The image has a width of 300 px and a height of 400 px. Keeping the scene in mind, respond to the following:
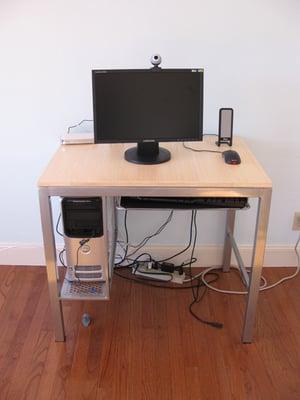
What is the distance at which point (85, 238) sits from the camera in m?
1.74

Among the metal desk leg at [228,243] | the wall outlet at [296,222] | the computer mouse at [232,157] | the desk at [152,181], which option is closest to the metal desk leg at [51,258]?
the desk at [152,181]

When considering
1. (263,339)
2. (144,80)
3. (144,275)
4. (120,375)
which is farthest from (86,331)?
(144,80)

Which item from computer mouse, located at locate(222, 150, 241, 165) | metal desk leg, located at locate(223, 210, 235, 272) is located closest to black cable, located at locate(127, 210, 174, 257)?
metal desk leg, located at locate(223, 210, 235, 272)

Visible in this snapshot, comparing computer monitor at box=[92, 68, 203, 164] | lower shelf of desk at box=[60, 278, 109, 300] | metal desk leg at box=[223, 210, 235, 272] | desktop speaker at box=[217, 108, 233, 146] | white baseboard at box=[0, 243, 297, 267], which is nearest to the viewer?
computer monitor at box=[92, 68, 203, 164]

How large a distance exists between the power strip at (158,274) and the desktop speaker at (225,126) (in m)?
0.82

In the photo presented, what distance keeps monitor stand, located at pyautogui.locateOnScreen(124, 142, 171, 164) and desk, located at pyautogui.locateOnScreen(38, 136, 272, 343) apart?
3cm

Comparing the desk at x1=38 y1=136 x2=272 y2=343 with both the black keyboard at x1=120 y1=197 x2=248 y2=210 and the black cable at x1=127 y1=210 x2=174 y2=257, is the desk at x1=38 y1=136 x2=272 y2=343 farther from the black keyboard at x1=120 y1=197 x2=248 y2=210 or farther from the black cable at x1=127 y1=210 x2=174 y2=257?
the black cable at x1=127 y1=210 x2=174 y2=257

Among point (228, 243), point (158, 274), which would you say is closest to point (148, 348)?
point (158, 274)

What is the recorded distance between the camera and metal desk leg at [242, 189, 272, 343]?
1.60 m

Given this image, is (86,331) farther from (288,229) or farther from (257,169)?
(288,229)

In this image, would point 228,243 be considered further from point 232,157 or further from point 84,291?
point 84,291

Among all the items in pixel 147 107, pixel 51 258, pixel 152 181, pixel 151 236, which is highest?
pixel 147 107

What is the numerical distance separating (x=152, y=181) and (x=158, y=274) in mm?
903

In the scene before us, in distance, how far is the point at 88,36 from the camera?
194cm
